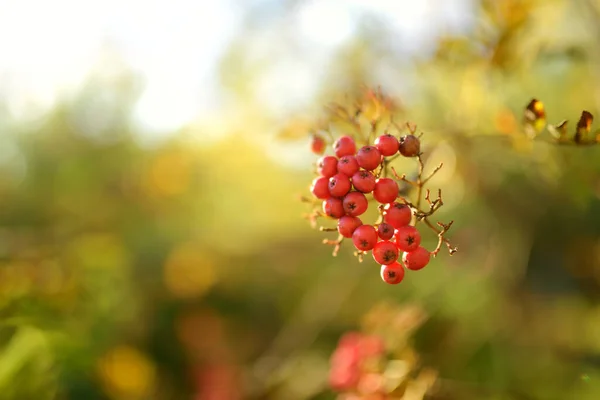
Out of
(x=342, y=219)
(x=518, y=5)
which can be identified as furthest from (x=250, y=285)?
(x=342, y=219)

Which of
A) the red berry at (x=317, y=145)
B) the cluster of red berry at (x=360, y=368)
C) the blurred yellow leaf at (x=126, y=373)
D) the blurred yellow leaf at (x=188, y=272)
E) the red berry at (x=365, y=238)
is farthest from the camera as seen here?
the blurred yellow leaf at (x=188, y=272)

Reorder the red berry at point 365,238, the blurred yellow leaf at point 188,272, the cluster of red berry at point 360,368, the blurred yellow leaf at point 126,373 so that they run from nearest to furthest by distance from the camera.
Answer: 1. the red berry at point 365,238
2. the cluster of red berry at point 360,368
3. the blurred yellow leaf at point 126,373
4. the blurred yellow leaf at point 188,272

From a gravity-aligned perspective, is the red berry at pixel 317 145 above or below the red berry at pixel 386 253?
above

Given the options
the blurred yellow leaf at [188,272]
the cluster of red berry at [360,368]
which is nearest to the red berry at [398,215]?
the cluster of red berry at [360,368]

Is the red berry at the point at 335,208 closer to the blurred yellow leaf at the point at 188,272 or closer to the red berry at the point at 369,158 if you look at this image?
the red berry at the point at 369,158

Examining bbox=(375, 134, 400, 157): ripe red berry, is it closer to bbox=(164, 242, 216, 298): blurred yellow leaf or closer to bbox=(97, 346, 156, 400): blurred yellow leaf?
bbox=(97, 346, 156, 400): blurred yellow leaf

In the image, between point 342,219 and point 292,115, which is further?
point 292,115

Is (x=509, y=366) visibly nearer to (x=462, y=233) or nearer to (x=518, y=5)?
(x=462, y=233)

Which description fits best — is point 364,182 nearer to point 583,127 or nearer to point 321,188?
point 321,188
